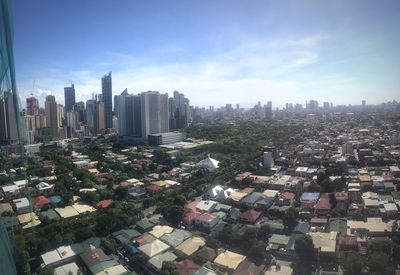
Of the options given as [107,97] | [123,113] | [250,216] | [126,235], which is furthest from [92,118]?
[250,216]

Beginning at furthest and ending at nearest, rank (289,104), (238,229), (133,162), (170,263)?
(289,104)
(133,162)
(238,229)
(170,263)

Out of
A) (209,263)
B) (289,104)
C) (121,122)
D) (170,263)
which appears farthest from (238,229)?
(289,104)

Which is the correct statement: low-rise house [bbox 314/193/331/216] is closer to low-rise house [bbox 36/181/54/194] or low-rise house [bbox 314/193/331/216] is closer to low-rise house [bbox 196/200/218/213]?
low-rise house [bbox 196/200/218/213]

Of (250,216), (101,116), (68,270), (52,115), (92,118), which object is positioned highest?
(52,115)

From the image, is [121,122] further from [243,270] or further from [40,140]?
[243,270]

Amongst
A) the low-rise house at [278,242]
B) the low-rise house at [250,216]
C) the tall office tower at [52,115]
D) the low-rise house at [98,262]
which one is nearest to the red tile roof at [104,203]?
the low-rise house at [98,262]

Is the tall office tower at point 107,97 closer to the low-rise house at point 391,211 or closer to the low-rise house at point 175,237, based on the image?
the low-rise house at point 175,237

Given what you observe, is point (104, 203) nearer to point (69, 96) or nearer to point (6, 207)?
point (6, 207)
